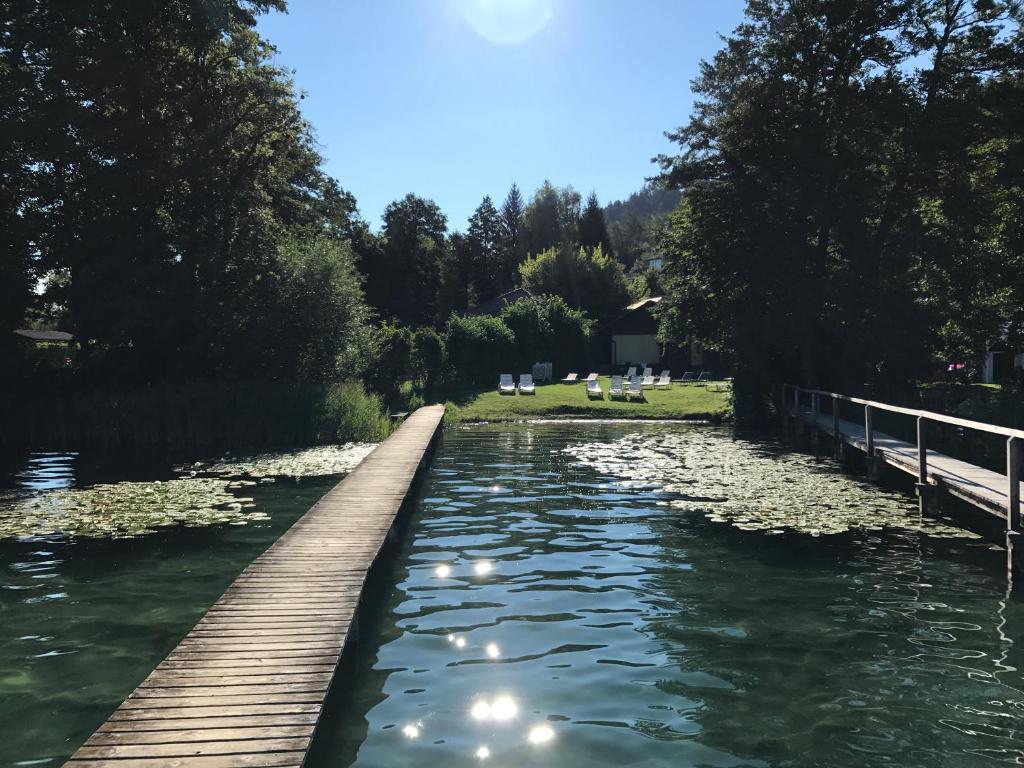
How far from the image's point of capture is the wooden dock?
405 centimetres

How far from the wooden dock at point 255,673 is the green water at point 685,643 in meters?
0.42

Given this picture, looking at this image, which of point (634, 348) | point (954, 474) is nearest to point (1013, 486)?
point (954, 474)

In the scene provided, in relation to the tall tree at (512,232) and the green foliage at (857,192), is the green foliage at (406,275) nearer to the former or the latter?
the tall tree at (512,232)

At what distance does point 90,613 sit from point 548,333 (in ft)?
129

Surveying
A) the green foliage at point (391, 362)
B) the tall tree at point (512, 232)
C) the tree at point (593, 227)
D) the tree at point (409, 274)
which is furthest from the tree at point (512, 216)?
the green foliage at point (391, 362)

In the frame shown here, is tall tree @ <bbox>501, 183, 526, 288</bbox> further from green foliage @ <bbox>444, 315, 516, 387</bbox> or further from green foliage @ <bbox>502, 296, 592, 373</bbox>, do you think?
green foliage @ <bbox>444, 315, 516, 387</bbox>

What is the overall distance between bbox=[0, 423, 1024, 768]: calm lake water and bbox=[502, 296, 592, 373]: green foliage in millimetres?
31643

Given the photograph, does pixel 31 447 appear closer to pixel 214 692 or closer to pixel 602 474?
pixel 602 474

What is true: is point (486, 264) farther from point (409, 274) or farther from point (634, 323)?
point (634, 323)

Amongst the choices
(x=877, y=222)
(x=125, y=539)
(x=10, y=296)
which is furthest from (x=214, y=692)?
(x=877, y=222)

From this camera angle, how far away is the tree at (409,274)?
6938 centimetres

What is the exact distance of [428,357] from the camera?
3538 centimetres

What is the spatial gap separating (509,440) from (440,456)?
12.1 ft

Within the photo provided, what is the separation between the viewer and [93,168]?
2416cm
